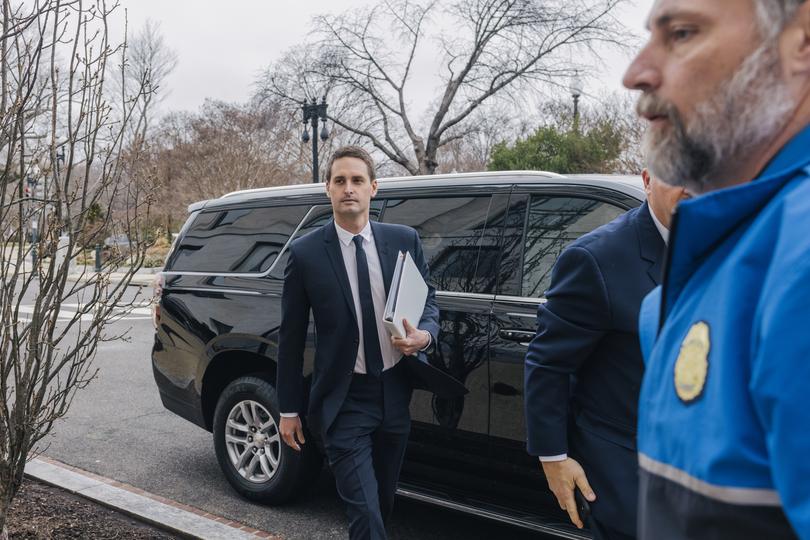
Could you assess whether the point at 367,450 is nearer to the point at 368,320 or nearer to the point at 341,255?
the point at 368,320

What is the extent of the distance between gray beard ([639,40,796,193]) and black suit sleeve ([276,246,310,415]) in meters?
2.54

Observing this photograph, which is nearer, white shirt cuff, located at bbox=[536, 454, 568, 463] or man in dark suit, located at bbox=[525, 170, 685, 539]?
man in dark suit, located at bbox=[525, 170, 685, 539]

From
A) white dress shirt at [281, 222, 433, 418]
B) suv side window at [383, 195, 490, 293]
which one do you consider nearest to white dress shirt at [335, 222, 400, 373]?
white dress shirt at [281, 222, 433, 418]

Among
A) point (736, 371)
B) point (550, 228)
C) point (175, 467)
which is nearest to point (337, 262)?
point (550, 228)

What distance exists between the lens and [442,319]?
394 cm

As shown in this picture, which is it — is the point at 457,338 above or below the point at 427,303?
below

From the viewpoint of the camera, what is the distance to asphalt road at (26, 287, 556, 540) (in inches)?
176

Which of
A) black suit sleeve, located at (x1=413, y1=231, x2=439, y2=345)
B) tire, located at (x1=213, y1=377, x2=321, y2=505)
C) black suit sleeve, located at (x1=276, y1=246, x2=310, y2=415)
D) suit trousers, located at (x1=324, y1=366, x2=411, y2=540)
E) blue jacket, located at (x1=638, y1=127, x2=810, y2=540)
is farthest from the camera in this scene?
tire, located at (x1=213, y1=377, x2=321, y2=505)

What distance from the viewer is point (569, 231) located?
374 centimetres

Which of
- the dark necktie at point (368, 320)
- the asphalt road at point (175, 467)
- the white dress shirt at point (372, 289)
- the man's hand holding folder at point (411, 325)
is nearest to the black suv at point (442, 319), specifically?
the asphalt road at point (175, 467)

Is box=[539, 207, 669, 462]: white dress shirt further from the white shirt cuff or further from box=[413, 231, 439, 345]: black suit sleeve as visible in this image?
box=[413, 231, 439, 345]: black suit sleeve

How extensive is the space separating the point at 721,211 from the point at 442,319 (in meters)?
3.08

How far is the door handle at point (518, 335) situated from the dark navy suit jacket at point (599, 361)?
121 centimetres

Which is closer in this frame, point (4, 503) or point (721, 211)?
point (721, 211)
